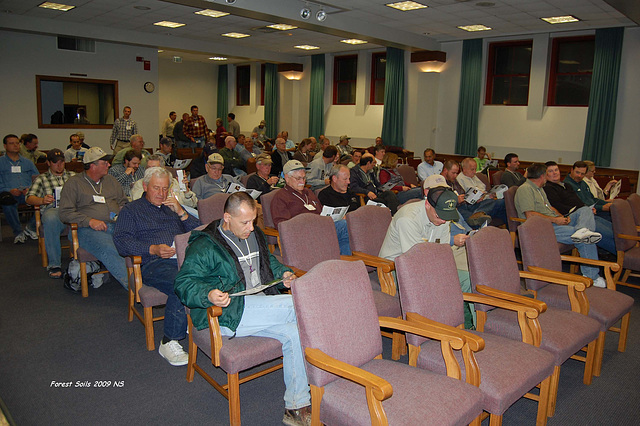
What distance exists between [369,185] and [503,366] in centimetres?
458

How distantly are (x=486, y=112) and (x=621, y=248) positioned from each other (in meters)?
7.39

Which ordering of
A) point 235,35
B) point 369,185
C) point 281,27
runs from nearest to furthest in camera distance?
point 369,185 < point 281,27 < point 235,35

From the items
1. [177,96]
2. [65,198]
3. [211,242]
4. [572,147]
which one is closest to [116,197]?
[65,198]

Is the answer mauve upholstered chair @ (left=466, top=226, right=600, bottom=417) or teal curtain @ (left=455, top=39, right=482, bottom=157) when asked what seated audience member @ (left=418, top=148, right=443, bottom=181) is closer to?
teal curtain @ (left=455, top=39, right=482, bottom=157)

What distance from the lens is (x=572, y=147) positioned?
1030 centimetres

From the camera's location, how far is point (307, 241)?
355 cm

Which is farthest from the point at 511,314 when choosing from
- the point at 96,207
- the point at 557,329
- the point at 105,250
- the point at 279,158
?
the point at 279,158

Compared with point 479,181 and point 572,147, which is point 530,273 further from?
point 572,147

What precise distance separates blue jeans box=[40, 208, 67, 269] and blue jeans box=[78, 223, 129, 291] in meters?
0.74

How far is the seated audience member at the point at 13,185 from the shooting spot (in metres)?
6.20

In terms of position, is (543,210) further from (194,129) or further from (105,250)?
(194,129)

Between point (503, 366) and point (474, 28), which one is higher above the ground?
point (474, 28)

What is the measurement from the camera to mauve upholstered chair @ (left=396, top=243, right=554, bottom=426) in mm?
2328

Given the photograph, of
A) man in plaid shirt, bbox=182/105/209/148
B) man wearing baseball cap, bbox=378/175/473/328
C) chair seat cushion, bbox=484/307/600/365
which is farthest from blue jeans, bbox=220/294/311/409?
man in plaid shirt, bbox=182/105/209/148
